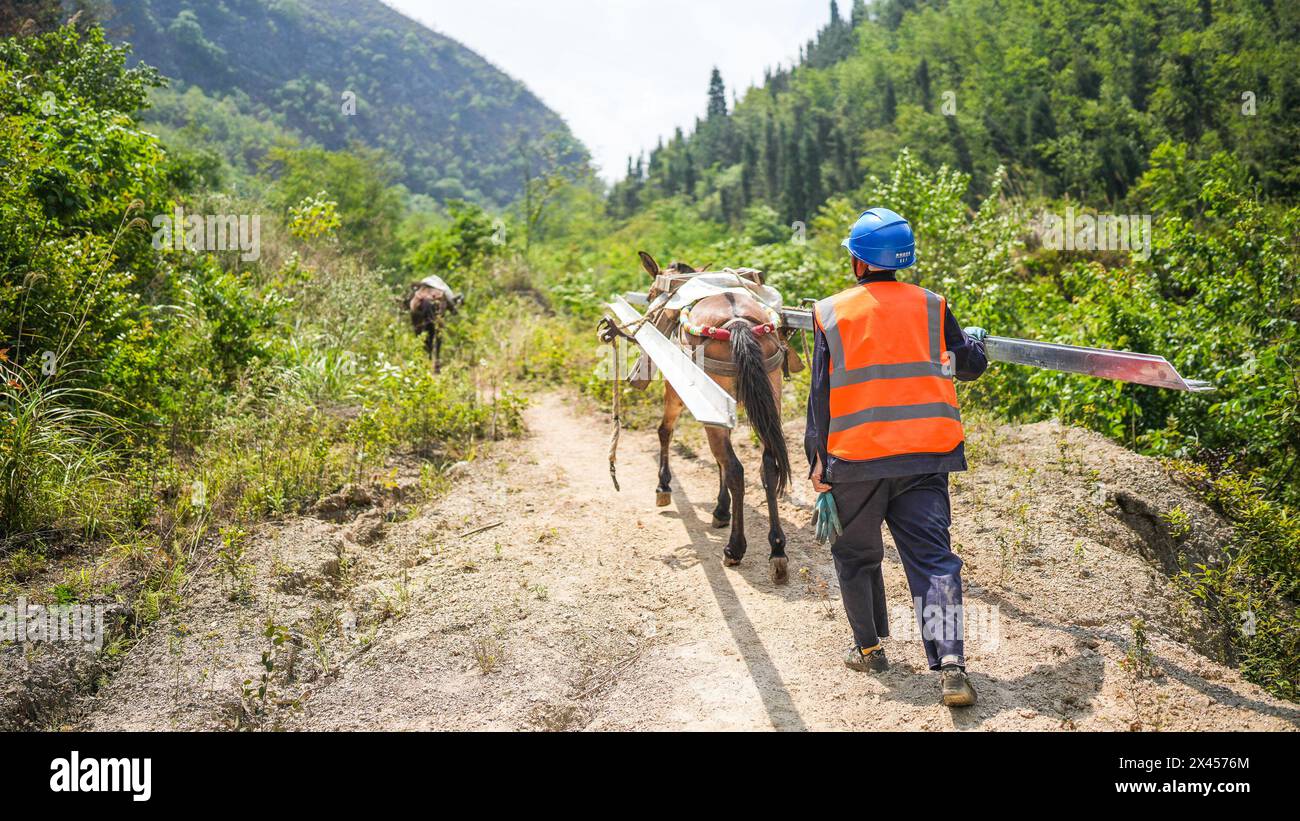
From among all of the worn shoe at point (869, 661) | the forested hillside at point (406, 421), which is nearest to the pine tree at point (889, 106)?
the forested hillside at point (406, 421)

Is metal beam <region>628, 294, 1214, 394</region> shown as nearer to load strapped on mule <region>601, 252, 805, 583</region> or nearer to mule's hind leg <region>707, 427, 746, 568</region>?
load strapped on mule <region>601, 252, 805, 583</region>

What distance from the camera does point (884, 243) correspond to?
3.59 meters

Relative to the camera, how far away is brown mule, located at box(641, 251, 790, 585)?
4758mm

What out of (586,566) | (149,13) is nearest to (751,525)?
(586,566)

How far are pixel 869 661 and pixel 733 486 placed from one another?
1665 mm

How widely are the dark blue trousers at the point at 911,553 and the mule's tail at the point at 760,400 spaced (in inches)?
40.5

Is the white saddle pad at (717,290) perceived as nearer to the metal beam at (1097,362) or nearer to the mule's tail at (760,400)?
the mule's tail at (760,400)

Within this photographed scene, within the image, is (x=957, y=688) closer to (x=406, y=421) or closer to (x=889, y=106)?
(x=406, y=421)

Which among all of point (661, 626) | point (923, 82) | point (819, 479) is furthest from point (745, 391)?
point (923, 82)

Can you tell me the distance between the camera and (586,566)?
17.4 feet

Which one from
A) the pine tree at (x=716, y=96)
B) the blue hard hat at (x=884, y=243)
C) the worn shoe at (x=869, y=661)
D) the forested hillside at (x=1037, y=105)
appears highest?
the pine tree at (x=716, y=96)

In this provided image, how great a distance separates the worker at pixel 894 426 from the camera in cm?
344
